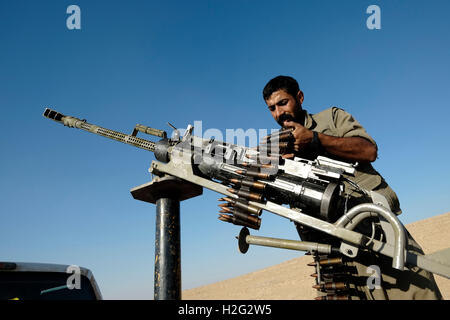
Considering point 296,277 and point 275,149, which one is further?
point 296,277

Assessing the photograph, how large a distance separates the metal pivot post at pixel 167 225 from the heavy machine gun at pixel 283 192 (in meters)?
0.18

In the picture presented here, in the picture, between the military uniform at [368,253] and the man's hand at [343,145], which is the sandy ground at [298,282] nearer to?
the military uniform at [368,253]

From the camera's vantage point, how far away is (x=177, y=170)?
11.7 ft

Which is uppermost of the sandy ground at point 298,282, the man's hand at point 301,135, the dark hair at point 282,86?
the dark hair at point 282,86

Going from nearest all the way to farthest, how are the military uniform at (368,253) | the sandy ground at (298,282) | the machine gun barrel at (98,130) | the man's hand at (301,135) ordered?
the military uniform at (368,253)
the man's hand at (301,135)
the machine gun barrel at (98,130)
the sandy ground at (298,282)

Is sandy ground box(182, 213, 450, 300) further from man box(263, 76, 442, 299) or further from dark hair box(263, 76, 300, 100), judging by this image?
dark hair box(263, 76, 300, 100)

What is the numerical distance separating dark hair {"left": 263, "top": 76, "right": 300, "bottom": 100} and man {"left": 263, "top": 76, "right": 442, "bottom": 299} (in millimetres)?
577

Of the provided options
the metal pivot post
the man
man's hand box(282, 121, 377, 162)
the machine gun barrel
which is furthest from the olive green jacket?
the machine gun barrel

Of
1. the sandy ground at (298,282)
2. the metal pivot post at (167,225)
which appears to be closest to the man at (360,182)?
the metal pivot post at (167,225)

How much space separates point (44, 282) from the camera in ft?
9.70

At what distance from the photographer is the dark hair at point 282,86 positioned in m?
3.95
